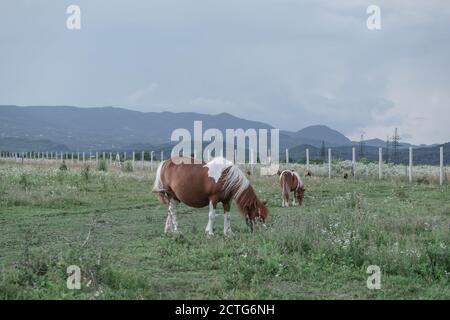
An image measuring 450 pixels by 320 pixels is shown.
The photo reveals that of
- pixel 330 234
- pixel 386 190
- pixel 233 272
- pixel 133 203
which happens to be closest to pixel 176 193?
pixel 330 234

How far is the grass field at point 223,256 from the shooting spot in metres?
7.62

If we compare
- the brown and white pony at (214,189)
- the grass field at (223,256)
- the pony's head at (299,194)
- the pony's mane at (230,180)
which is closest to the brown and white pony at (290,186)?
the pony's head at (299,194)

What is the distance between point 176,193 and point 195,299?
558 centimetres

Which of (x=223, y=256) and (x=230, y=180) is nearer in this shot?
(x=223, y=256)

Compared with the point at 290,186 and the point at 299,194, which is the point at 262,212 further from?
the point at 299,194

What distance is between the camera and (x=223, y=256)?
961cm

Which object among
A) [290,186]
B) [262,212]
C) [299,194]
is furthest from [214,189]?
[299,194]

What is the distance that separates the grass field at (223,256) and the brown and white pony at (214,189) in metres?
0.47

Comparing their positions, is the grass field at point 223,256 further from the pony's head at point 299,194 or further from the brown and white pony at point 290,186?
the pony's head at point 299,194

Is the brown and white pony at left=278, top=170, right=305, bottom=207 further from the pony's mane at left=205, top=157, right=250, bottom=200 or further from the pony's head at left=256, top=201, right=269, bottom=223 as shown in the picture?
the pony's mane at left=205, top=157, right=250, bottom=200

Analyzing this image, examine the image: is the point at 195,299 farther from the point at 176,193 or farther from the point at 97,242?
the point at 176,193

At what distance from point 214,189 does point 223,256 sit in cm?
259

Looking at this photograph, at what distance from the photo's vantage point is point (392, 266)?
8609 mm

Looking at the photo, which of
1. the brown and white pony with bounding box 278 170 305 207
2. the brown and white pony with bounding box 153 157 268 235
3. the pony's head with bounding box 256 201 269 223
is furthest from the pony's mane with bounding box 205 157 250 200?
the brown and white pony with bounding box 278 170 305 207
